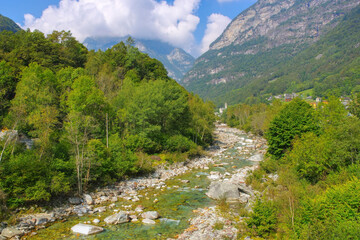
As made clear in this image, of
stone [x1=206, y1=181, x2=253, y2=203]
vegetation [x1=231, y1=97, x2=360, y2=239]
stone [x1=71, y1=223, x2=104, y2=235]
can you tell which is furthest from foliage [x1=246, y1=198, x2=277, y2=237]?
stone [x1=71, y1=223, x2=104, y2=235]

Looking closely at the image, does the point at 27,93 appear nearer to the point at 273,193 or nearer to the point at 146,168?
the point at 146,168

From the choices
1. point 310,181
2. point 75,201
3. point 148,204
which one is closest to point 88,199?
point 75,201

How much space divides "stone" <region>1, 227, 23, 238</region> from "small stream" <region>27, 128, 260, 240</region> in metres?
0.95

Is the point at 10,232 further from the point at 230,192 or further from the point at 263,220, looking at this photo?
the point at 230,192

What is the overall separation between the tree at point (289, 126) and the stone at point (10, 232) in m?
31.7

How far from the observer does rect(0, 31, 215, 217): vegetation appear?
21.7m

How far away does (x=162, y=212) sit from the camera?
2148 centimetres

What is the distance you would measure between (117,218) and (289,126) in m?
26.7

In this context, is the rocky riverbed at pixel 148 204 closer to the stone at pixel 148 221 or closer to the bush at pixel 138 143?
the stone at pixel 148 221

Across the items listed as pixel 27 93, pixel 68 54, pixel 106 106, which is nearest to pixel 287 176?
pixel 106 106

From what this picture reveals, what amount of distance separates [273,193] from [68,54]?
62963 mm

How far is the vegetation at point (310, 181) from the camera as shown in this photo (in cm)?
1202

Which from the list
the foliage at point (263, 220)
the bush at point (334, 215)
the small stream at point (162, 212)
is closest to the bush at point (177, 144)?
the small stream at point (162, 212)

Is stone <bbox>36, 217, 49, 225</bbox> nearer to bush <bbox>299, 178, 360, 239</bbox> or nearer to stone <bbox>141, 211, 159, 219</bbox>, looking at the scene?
stone <bbox>141, 211, 159, 219</bbox>
